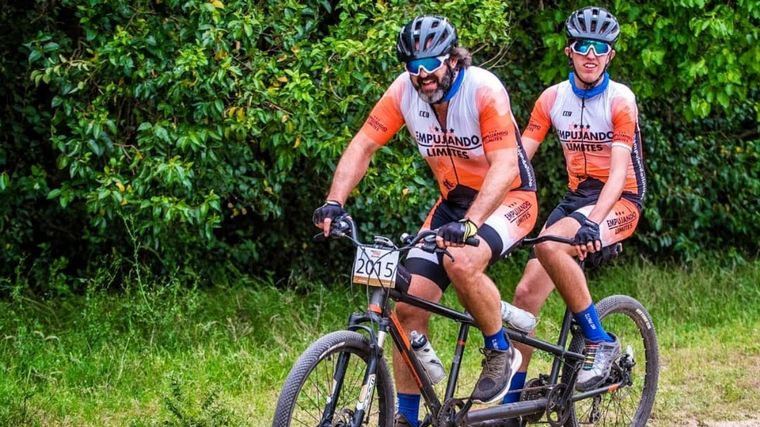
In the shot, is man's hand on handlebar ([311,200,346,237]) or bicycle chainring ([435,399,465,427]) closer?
man's hand on handlebar ([311,200,346,237])

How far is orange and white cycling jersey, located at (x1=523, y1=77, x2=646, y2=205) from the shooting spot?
6.19 metres

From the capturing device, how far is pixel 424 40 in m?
5.18

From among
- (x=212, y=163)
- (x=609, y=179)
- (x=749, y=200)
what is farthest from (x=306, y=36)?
(x=749, y=200)

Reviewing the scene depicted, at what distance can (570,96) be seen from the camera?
6.34 metres

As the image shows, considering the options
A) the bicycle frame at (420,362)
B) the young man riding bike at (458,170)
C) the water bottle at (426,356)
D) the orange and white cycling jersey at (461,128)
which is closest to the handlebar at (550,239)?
the bicycle frame at (420,362)

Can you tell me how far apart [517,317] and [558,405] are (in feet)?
1.65

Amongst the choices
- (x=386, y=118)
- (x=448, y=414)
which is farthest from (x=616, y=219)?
(x=448, y=414)

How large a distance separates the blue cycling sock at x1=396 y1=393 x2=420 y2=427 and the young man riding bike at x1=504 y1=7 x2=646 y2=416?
0.59 m

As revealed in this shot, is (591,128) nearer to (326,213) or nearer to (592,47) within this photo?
(592,47)

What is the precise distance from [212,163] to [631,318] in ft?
9.98

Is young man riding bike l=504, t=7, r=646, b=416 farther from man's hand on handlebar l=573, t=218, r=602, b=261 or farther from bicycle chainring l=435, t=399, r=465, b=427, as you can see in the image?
bicycle chainring l=435, t=399, r=465, b=427

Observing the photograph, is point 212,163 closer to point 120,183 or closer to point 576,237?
point 120,183

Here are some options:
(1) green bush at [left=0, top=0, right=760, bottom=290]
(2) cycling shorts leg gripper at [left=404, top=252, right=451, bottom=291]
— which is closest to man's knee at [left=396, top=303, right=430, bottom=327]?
(2) cycling shorts leg gripper at [left=404, top=252, right=451, bottom=291]

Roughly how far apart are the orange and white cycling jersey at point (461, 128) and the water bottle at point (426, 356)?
2.52ft
